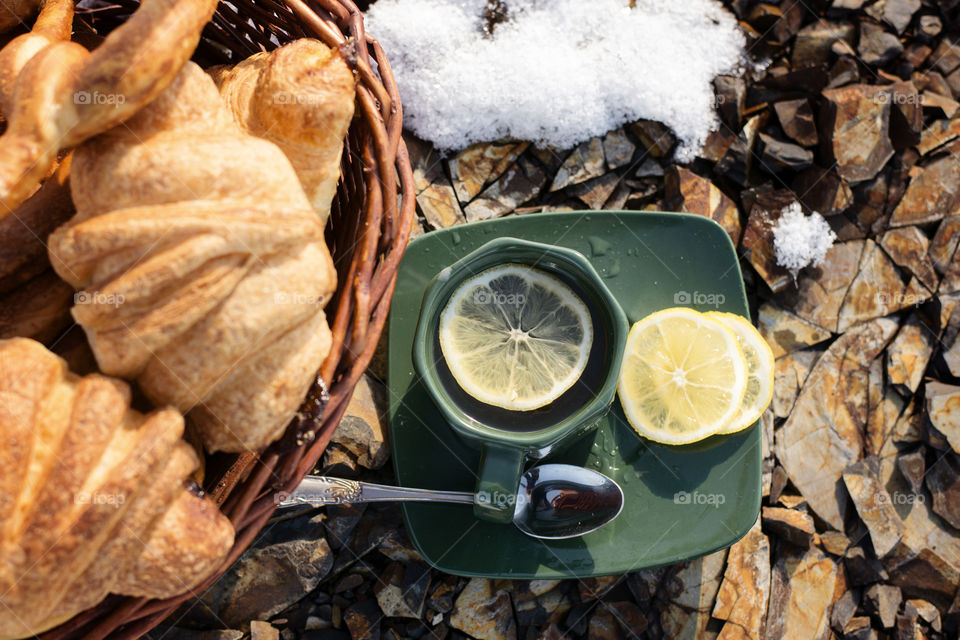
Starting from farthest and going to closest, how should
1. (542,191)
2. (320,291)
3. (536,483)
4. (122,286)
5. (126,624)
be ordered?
(542,191), (536,483), (126,624), (320,291), (122,286)

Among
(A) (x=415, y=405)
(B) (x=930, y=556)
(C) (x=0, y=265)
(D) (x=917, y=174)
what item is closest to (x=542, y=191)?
(A) (x=415, y=405)

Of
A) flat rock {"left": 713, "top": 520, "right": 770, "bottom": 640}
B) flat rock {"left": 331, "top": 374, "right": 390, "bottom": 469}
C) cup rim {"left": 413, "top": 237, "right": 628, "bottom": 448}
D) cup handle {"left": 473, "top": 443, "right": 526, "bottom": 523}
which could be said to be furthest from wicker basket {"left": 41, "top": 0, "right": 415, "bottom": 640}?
flat rock {"left": 713, "top": 520, "right": 770, "bottom": 640}

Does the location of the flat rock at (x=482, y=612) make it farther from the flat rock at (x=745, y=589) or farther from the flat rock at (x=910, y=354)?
the flat rock at (x=910, y=354)

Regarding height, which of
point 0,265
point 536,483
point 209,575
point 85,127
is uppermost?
point 85,127

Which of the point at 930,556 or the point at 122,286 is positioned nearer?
the point at 122,286

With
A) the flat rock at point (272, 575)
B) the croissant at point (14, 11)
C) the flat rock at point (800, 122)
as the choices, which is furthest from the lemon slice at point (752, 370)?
the croissant at point (14, 11)

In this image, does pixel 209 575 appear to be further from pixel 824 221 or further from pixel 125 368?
pixel 824 221
